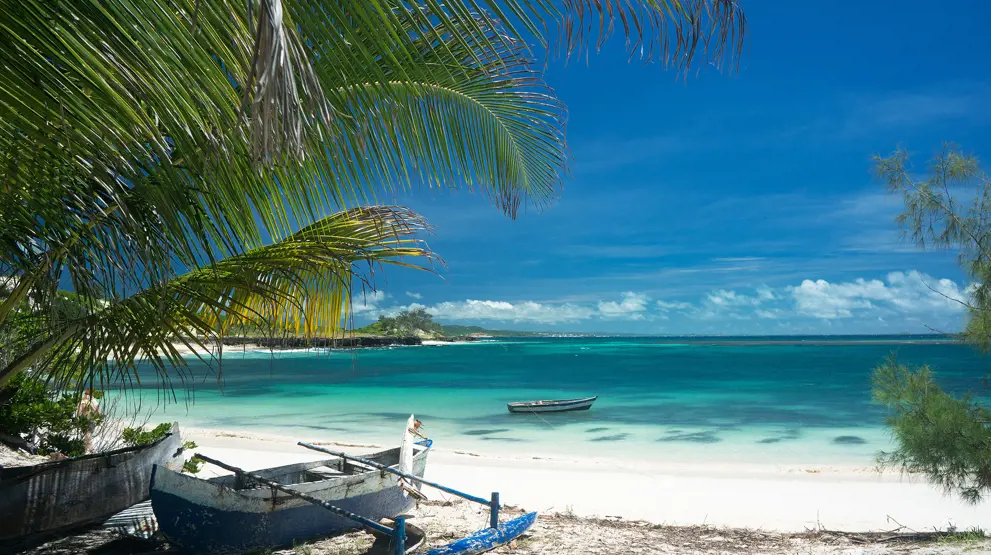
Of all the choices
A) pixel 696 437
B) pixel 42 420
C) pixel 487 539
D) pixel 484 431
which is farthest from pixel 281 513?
pixel 696 437

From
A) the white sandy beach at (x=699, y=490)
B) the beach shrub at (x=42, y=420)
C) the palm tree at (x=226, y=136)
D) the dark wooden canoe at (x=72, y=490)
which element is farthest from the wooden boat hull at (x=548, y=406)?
the palm tree at (x=226, y=136)

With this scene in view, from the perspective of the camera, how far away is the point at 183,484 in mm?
5242

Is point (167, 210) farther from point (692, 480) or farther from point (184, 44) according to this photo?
point (692, 480)

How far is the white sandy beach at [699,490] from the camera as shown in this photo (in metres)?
8.45

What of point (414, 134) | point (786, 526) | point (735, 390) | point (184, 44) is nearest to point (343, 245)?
point (414, 134)

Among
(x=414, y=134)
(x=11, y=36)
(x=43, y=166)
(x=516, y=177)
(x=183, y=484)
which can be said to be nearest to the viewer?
(x=11, y=36)

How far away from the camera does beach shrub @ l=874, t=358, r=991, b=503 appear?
21.6 feet

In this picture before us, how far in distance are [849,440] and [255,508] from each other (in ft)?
55.9

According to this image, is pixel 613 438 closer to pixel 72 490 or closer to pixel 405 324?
pixel 72 490

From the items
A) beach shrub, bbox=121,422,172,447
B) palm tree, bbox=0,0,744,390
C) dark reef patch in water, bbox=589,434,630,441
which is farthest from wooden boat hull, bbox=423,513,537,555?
dark reef patch in water, bbox=589,434,630,441

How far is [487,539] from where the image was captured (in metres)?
5.77

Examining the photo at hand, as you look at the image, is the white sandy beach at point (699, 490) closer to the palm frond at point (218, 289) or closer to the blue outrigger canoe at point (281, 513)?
the blue outrigger canoe at point (281, 513)

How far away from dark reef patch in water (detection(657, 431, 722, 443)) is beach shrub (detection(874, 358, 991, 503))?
10926mm

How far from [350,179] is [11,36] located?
1423mm
